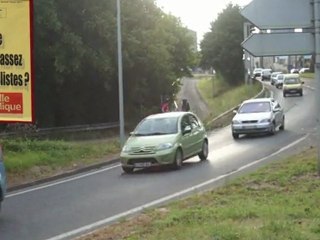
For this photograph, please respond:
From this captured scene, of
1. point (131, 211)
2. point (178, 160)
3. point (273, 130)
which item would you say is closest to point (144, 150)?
point (178, 160)

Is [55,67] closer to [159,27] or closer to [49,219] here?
[159,27]

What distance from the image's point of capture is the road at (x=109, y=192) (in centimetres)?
1100

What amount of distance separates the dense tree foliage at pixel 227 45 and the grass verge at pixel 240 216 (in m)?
70.9

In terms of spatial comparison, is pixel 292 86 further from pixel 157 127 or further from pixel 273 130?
pixel 157 127

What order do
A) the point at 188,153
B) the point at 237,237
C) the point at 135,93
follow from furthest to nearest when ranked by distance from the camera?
the point at 135,93 < the point at 188,153 < the point at 237,237

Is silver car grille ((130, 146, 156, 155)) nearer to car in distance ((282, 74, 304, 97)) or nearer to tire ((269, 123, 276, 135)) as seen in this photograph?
tire ((269, 123, 276, 135))

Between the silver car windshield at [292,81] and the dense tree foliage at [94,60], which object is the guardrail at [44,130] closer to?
the dense tree foliage at [94,60]

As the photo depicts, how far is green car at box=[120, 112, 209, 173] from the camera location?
61.2 ft

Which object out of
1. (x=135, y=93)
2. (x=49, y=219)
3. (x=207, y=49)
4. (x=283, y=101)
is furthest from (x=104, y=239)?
(x=207, y=49)

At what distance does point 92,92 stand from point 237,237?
3757cm

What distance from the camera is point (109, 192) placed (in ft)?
48.8

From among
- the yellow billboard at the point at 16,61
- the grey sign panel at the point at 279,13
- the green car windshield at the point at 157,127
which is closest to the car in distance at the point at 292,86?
the green car windshield at the point at 157,127

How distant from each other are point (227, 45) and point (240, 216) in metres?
75.1

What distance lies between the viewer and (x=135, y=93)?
4709 centimetres
